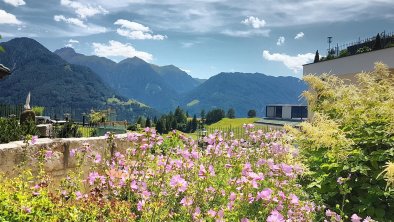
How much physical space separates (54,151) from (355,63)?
20956 mm

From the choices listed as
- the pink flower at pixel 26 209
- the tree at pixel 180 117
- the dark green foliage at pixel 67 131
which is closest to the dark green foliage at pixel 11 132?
the dark green foliage at pixel 67 131

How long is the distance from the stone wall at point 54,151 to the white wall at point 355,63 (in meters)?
14.4

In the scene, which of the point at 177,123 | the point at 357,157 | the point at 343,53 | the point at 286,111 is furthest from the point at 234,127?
the point at 177,123

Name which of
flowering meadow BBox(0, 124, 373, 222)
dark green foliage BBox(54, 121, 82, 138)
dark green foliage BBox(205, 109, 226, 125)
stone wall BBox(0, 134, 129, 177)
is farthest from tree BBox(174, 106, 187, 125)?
flowering meadow BBox(0, 124, 373, 222)

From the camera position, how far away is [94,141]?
7.78 metres

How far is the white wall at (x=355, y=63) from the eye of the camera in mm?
21277

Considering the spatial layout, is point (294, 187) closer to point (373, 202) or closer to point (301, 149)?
point (373, 202)

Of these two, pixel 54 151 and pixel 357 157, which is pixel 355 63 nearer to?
pixel 357 157

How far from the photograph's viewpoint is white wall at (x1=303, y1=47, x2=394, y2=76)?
2128 centimetres

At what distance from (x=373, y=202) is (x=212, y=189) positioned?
2.00 m

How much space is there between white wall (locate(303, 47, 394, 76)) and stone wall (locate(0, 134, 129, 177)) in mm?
14363

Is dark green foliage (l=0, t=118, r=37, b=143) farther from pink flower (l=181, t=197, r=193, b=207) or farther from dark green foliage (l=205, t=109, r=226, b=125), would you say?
dark green foliage (l=205, t=109, r=226, b=125)

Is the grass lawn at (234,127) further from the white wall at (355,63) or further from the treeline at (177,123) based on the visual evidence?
the treeline at (177,123)

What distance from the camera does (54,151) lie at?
6.88m
